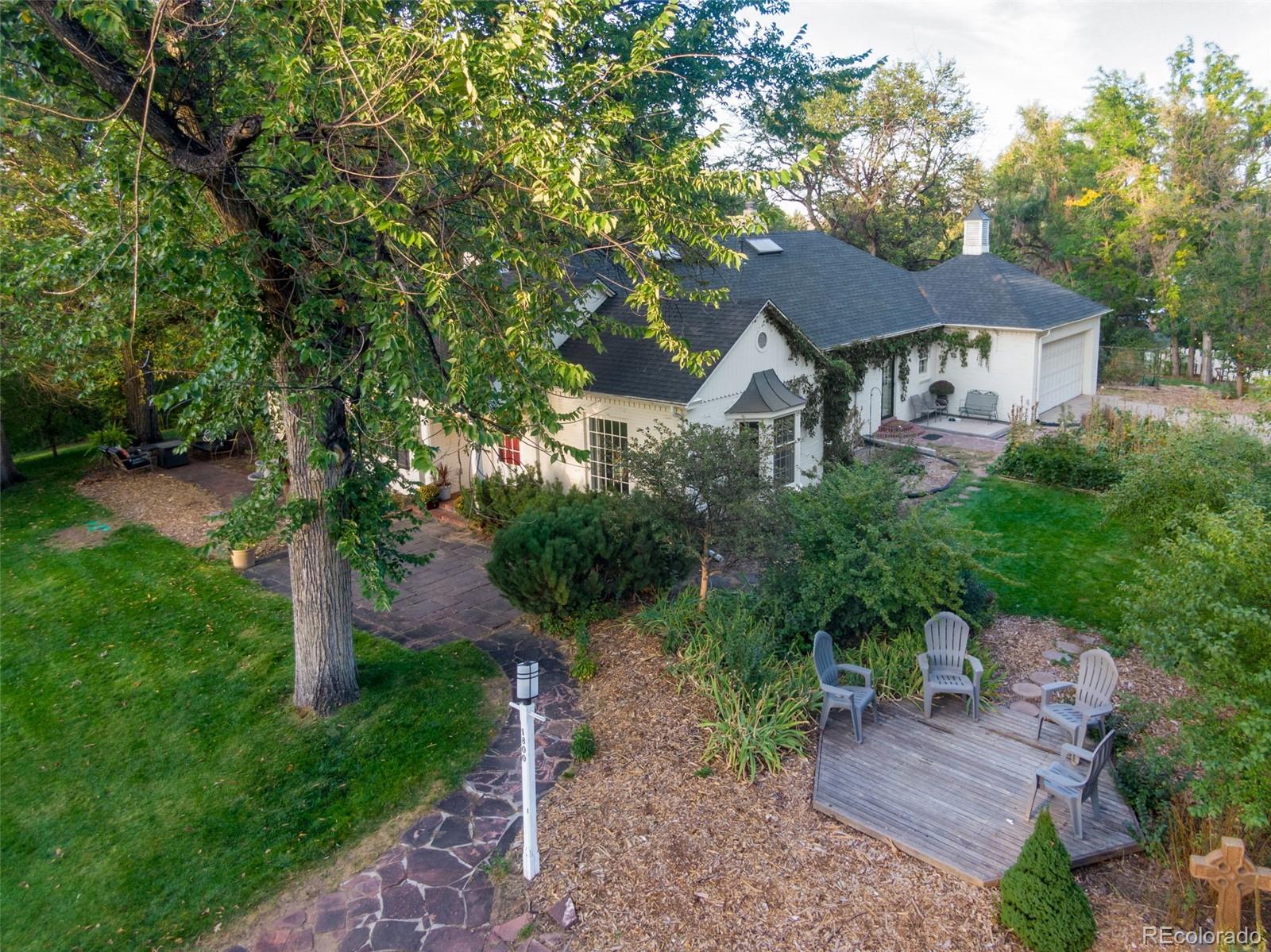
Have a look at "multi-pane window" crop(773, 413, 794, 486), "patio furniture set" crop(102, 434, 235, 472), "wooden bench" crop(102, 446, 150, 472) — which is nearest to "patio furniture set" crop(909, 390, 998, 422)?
"multi-pane window" crop(773, 413, 794, 486)

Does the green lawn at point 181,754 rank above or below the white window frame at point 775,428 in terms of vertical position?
below

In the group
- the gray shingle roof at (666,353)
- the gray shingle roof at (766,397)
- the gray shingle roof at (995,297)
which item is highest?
the gray shingle roof at (995,297)

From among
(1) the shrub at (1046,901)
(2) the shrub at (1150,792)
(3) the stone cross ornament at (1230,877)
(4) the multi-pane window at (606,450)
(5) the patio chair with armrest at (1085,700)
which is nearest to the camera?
(3) the stone cross ornament at (1230,877)

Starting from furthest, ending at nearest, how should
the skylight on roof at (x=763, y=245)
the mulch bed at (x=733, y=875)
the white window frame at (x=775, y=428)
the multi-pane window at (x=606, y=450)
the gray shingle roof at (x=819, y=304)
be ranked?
the skylight on roof at (x=763, y=245) → the multi-pane window at (x=606, y=450) → the white window frame at (x=775, y=428) → the gray shingle roof at (x=819, y=304) → the mulch bed at (x=733, y=875)

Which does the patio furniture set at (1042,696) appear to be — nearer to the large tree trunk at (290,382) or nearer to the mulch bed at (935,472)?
the large tree trunk at (290,382)

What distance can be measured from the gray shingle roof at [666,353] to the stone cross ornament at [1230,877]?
29.8 feet

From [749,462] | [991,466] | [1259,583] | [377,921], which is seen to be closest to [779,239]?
[991,466]

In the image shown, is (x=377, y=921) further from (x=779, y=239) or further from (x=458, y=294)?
(x=779, y=239)

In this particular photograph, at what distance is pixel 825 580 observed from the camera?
8.99 meters

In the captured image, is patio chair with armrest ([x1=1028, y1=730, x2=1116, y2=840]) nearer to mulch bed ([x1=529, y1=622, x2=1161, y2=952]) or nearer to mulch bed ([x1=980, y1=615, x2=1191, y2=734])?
mulch bed ([x1=529, y1=622, x2=1161, y2=952])

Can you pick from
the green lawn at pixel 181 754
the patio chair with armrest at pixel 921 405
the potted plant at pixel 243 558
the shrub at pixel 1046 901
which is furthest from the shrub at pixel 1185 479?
the potted plant at pixel 243 558

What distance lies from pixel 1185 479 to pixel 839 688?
486cm

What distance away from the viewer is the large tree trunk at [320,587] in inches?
324

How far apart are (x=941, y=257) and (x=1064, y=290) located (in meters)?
10.9
